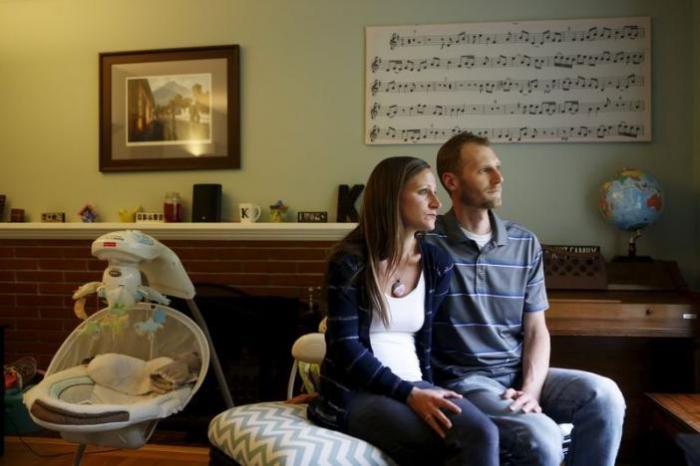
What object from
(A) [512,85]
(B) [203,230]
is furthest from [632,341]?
(B) [203,230]

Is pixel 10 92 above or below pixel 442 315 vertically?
above

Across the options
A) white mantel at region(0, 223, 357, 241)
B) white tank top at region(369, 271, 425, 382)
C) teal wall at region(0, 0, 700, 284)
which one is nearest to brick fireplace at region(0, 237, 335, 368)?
white mantel at region(0, 223, 357, 241)

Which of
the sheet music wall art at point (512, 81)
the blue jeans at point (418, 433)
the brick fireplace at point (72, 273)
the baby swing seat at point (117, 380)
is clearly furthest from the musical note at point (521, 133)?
the blue jeans at point (418, 433)

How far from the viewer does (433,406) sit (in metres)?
1.33

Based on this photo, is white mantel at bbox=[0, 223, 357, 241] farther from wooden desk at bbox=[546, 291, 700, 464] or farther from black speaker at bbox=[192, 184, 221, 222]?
wooden desk at bbox=[546, 291, 700, 464]

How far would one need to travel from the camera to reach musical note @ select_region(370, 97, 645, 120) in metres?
2.66

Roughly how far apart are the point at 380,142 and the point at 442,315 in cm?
135

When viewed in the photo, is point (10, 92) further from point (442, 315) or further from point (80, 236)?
point (442, 315)

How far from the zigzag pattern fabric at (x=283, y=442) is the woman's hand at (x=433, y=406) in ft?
0.45

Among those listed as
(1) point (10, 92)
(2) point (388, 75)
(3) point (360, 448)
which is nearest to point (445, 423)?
(3) point (360, 448)

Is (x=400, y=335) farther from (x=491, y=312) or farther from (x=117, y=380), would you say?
(x=117, y=380)

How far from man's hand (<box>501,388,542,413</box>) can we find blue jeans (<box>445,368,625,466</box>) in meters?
0.02

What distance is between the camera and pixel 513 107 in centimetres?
272

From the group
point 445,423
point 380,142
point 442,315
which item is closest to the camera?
point 445,423
